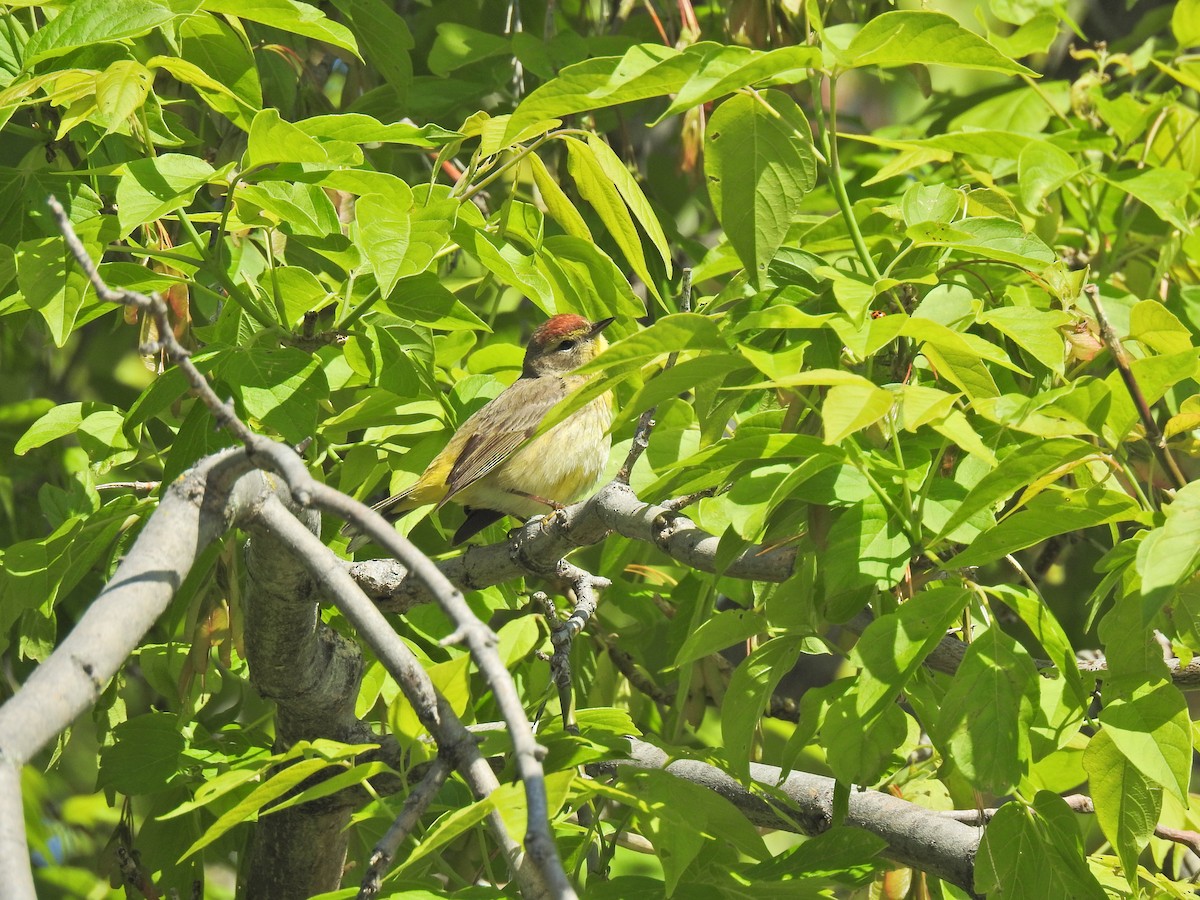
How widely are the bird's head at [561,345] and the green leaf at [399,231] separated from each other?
339cm

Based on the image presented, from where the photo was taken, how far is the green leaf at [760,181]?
2.11m

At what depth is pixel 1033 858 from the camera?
222 centimetres

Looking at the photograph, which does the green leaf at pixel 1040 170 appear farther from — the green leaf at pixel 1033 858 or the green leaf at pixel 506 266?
the green leaf at pixel 1033 858

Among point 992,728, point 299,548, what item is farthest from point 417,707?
point 992,728

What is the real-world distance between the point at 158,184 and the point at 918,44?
164 centimetres

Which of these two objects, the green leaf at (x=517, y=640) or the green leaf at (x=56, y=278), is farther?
the green leaf at (x=56, y=278)

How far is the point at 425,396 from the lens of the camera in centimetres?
318

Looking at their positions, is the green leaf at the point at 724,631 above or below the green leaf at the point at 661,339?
below

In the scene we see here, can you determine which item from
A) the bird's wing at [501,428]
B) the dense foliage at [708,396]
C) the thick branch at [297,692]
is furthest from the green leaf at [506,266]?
the bird's wing at [501,428]

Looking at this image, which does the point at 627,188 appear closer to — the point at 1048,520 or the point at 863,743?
the point at 1048,520

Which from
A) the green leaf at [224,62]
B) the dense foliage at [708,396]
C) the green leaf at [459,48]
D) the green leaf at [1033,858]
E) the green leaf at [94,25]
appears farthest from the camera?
the green leaf at [459,48]

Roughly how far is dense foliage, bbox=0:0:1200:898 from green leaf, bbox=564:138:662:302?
16mm

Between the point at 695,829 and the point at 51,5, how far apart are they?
2.67 meters

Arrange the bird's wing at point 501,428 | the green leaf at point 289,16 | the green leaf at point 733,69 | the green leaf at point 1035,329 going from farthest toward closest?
the bird's wing at point 501,428, the green leaf at point 289,16, the green leaf at point 1035,329, the green leaf at point 733,69
